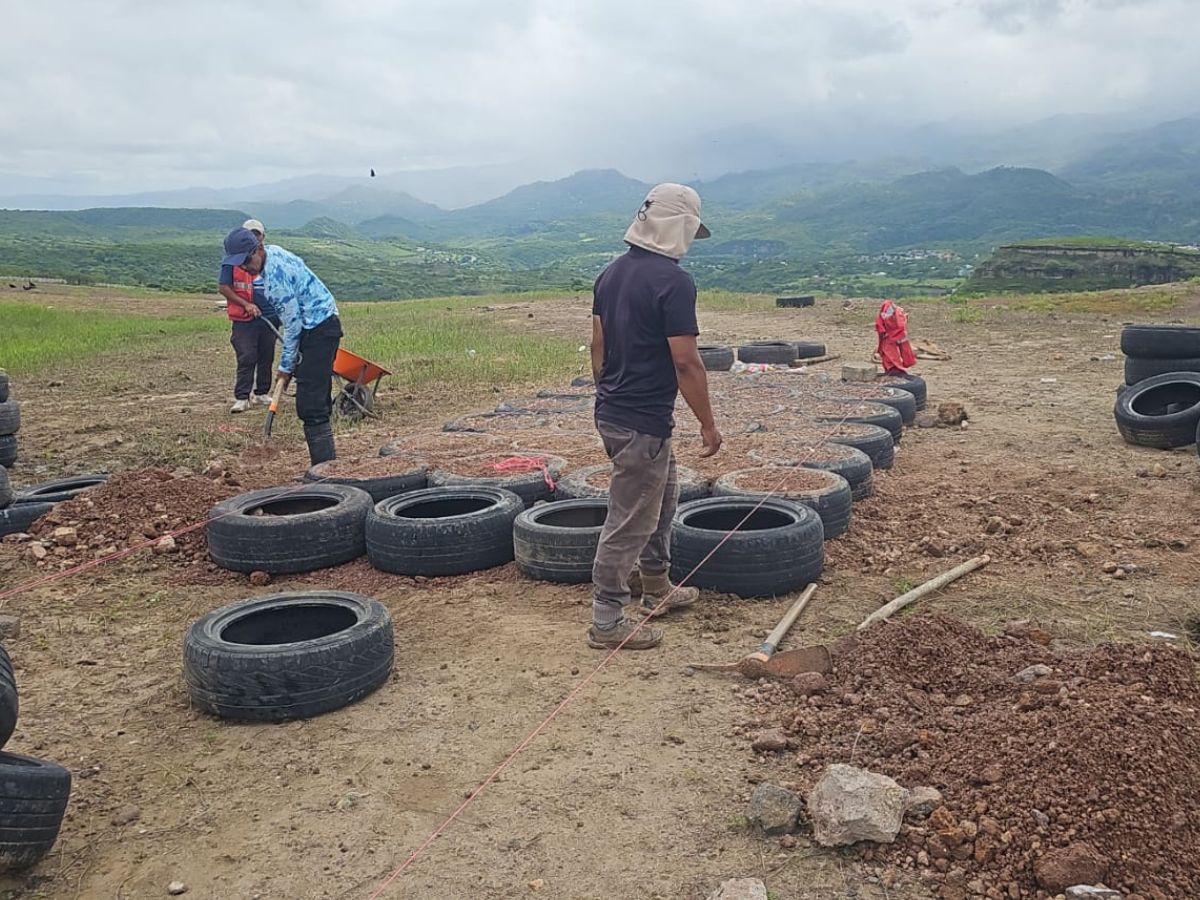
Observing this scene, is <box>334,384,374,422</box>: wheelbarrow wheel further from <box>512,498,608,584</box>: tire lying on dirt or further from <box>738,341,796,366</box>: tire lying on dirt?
<box>738,341,796,366</box>: tire lying on dirt

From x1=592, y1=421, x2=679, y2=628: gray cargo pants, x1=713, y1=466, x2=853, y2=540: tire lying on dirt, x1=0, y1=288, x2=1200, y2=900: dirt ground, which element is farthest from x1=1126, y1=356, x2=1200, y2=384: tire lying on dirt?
x1=592, y1=421, x2=679, y2=628: gray cargo pants

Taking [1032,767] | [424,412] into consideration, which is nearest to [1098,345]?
[424,412]

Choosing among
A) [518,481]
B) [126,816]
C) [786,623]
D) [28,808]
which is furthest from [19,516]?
[786,623]

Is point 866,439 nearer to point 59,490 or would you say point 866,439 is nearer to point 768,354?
point 59,490

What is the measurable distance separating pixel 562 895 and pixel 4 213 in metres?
134

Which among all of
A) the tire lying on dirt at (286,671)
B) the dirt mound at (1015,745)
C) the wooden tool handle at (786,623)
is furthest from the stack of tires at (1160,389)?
the tire lying on dirt at (286,671)

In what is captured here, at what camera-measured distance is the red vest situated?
10.7 meters

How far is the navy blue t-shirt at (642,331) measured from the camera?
4.31 metres

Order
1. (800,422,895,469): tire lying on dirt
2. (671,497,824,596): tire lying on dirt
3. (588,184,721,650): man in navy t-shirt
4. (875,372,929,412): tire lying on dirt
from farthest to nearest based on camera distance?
(875,372,929,412): tire lying on dirt → (800,422,895,469): tire lying on dirt → (671,497,824,596): tire lying on dirt → (588,184,721,650): man in navy t-shirt

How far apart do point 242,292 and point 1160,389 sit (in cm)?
1000

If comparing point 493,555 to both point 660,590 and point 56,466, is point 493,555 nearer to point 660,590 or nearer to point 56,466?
point 660,590

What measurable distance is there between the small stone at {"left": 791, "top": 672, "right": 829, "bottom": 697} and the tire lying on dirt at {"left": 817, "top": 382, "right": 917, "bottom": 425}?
6.15 metres

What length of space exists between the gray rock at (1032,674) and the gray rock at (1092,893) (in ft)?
4.28

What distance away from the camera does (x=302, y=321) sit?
7883 mm
